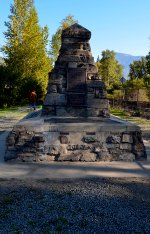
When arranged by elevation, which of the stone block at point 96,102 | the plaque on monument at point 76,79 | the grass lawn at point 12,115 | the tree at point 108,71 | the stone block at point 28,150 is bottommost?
the grass lawn at point 12,115

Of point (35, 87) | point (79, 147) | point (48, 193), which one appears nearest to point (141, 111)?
point (35, 87)

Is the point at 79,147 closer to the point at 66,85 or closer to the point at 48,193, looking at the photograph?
the point at 66,85

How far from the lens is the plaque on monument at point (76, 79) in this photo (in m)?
8.84

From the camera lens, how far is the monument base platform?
25.3 feet

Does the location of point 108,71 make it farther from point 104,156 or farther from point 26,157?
point 26,157

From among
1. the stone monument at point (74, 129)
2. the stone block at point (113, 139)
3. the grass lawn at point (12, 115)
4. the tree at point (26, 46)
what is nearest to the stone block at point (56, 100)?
the stone monument at point (74, 129)

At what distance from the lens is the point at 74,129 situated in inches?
309

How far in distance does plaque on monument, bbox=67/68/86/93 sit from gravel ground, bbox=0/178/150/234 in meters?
3.25

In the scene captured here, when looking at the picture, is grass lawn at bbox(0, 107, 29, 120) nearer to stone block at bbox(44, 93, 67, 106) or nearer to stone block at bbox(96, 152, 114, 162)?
stone block at bbox(44, 93, 67, 106)

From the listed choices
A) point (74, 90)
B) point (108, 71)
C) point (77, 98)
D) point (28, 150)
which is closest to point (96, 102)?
point (77, 98)

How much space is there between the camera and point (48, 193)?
A: 212 inches

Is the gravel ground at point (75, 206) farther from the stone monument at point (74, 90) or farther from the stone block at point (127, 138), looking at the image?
the stone monument at point (74, 90)

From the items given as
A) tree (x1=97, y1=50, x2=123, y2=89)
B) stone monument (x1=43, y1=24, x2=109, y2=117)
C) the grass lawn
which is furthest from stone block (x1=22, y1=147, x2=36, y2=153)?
tree (x1=97, y1=50, x2=123, y2=89)

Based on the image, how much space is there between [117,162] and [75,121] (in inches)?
59.5
